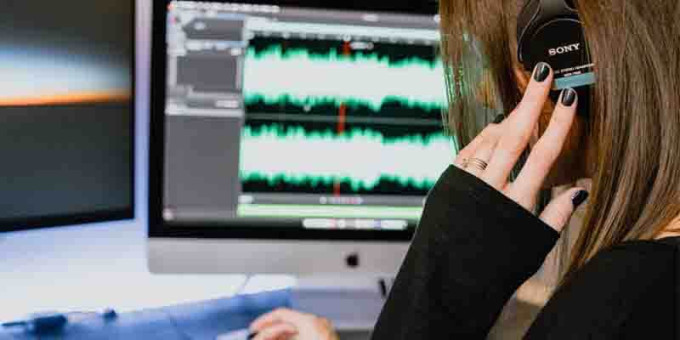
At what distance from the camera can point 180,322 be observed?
120cm

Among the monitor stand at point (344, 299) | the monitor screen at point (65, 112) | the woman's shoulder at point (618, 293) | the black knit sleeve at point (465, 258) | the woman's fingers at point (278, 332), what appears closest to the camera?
the woman's shoulder at point (618, 293)

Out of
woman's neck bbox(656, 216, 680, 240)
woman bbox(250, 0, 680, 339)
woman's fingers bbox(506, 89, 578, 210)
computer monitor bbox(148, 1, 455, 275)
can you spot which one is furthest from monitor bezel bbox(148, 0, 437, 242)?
woman's neck bbox(656, 216, 680, 240)

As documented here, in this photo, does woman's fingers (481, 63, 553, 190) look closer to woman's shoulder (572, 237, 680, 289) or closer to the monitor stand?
woman's shoulder (572, 237, 680, 289)

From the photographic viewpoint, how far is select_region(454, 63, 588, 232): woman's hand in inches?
29.7

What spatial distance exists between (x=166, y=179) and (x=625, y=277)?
0.69m

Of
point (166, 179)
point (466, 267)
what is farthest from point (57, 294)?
→ point (466, 267)

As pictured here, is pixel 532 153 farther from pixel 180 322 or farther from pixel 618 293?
pixel 180 322

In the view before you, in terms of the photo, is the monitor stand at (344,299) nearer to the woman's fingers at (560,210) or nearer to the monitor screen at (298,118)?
the monitor screen at (298,118)

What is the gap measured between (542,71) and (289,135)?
49cm

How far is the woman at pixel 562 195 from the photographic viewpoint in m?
0.63

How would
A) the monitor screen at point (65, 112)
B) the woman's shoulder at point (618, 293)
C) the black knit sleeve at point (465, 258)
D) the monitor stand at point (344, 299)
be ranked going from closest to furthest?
the woman's shoulder at point (618, 293)
the black knit sleeve at point (465, 258)
the monitor screen at point (65, 112)
the monitor stand at point (344, 299)

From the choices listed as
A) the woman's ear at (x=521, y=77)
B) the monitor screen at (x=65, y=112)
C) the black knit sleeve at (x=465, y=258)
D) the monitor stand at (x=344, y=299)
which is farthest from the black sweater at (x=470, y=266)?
the monitor screen at (x=65, y=112)

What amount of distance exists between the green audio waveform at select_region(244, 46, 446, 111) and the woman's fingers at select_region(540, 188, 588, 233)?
0.42m

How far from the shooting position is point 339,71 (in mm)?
1187
